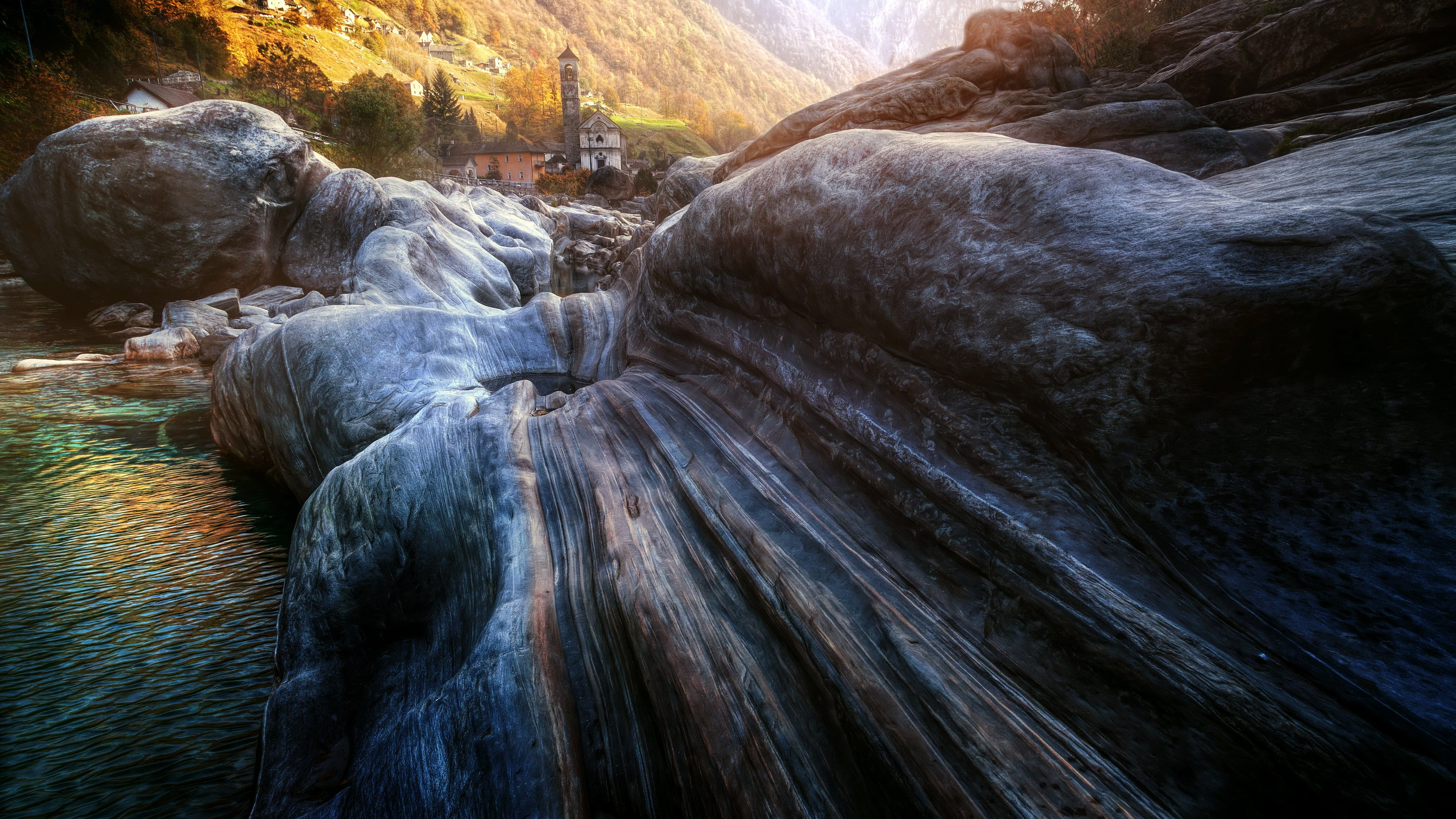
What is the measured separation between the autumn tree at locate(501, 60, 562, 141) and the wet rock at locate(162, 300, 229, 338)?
89.7 m

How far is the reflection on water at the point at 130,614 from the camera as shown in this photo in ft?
11.2

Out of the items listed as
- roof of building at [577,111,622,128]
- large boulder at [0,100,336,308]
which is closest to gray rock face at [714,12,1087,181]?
large boulder at [0,100,336,308]

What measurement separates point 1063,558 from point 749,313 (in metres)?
3.05

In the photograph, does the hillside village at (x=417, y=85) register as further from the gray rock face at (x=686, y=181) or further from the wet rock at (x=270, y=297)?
the gray rock face at (x=686, y=181)

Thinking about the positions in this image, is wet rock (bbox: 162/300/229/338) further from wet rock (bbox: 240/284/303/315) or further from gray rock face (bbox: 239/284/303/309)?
gray rock face (bbox: 239/284/303/309)

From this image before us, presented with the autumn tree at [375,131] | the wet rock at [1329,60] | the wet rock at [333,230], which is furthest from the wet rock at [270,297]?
the wet rock at [1329,60]

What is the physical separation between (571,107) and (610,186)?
91.3 ft

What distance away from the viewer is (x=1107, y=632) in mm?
2061

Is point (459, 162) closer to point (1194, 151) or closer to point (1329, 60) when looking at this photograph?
point (1329, 60)

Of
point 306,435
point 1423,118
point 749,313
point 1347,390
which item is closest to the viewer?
point 1347,390

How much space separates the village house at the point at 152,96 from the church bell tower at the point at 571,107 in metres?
38.3

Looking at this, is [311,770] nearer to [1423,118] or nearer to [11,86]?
[1423,118]

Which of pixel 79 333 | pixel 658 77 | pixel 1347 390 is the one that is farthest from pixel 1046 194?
pixel 658 77

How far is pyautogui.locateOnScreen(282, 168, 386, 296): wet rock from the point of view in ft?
49.5
